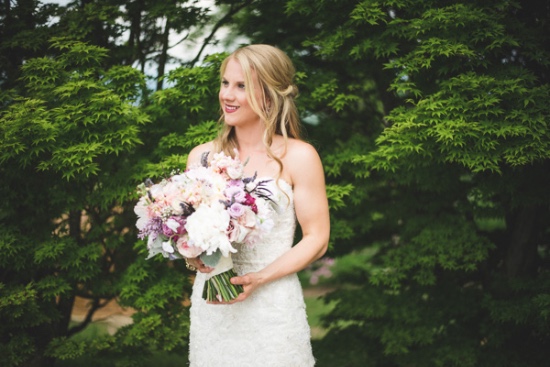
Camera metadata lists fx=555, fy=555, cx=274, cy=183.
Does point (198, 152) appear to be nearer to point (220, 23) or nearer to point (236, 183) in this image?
point (236, 183)

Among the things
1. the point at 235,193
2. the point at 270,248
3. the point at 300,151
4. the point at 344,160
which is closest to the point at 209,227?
the point at 235,193

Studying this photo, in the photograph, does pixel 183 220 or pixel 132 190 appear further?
pixel 132 190

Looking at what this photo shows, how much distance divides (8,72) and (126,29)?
46.5 inches

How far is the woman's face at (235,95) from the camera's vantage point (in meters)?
2.67

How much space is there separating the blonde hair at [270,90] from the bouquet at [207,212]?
414 mm

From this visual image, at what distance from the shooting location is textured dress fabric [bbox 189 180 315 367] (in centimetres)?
259

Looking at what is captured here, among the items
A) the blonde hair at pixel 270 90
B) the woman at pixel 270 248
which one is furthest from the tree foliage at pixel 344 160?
the woman at pixel 270 248

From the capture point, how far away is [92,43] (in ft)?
17.3

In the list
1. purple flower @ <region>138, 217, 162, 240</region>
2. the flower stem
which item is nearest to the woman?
the flower stem

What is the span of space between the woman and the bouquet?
29 centimetres

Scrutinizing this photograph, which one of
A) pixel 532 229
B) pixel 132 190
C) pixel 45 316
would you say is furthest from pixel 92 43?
pixel 532 229

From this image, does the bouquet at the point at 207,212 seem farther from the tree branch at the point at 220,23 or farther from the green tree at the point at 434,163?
the tree branch at the point at 220,23

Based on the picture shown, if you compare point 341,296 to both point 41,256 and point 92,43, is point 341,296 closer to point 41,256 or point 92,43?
point 41,256

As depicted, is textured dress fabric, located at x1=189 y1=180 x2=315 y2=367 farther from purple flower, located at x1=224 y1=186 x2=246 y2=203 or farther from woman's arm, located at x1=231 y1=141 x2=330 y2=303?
purple flower, located at x1=224 y1=186 x2=246 y2=203
